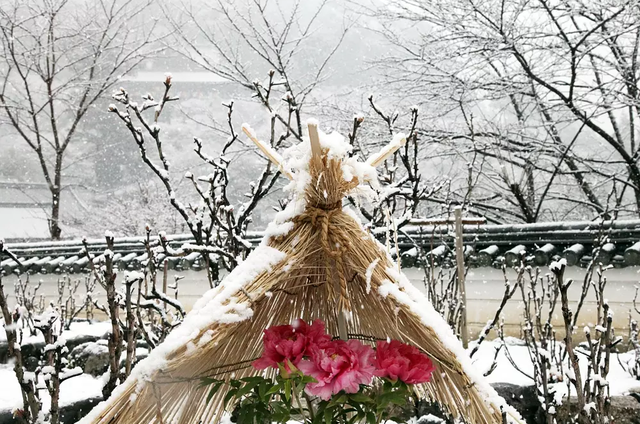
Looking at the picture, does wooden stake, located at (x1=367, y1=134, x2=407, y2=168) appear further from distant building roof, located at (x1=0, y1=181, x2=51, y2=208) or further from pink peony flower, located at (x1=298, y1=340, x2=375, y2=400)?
distant building roof, located at (x1=0, y1=181, x2=51, y2=208)

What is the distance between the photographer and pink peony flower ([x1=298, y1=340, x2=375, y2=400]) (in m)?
1.35

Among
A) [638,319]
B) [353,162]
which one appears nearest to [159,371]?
[353,162]

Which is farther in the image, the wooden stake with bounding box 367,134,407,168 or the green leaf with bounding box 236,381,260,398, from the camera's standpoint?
the wooden stake with bounding box 367,134,407,168

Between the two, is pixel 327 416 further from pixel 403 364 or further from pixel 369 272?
pixel 369 272

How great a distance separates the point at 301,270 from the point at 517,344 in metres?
4.21

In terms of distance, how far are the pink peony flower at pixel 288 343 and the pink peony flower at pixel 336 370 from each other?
0.04 metres

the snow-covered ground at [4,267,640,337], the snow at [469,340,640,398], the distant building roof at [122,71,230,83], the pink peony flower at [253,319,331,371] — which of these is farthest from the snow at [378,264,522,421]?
the distant building roof at [122,71,230,83]

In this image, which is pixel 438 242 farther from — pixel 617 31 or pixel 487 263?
pixel 617 31

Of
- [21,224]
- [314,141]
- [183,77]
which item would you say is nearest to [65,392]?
[314,141]

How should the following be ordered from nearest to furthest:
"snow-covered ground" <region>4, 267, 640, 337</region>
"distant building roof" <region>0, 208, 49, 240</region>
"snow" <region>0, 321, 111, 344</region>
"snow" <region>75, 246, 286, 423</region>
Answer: "snow" <region>75, 246, 286, 423</region>, "snow-covered ground" <region>4, 267, 640, 337</region>, "snow" <region>0, 321, 111, 344</region>, "distant building roof" <region>0, 208, 49, 240</region>

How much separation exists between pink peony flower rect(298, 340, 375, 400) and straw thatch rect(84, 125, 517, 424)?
0.14 m

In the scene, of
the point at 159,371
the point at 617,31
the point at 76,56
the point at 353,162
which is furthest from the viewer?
the point at 76,56

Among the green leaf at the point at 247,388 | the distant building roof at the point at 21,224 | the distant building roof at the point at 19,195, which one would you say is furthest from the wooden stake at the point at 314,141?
the distant building roof at the point at 19,195

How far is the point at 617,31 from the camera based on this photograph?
6609 millimetres
